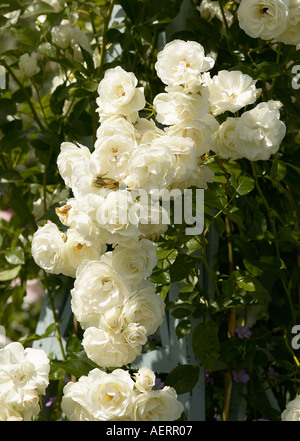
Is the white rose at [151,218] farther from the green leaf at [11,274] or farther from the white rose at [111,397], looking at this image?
the green leaf at [11,274]

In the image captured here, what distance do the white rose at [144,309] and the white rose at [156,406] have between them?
0.10m

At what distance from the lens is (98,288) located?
40.1 inches

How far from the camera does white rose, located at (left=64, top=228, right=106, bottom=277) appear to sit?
1099mm

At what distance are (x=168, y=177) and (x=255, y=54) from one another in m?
0.69

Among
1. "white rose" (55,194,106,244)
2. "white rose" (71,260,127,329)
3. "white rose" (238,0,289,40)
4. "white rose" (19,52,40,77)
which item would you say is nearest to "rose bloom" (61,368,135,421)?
"white rose" (71,260,127,329)

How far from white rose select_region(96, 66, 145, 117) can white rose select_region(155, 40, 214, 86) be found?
0.17ft

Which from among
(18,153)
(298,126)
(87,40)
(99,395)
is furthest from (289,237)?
(18,153)

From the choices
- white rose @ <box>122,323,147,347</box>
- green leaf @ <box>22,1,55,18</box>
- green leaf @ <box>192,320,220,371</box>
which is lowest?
green leaf @ <box>192,320,220,371</box>

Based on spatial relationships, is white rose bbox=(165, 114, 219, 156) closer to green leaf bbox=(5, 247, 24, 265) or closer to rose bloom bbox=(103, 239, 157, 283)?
rose bloom bbox=(103, 239, 157, 283)

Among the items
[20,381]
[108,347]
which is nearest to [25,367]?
[20,381]

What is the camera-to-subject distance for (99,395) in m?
1.02

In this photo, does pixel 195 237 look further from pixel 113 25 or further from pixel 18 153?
pixel 18 153

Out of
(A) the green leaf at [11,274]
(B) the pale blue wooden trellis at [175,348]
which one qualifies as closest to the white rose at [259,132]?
(B) the pale blue wooden trellis at [175,348]

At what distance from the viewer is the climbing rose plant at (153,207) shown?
1.02 m
